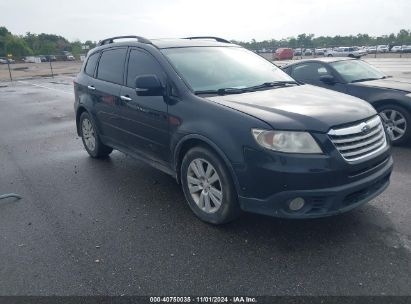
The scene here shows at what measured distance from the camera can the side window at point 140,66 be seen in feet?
14.0

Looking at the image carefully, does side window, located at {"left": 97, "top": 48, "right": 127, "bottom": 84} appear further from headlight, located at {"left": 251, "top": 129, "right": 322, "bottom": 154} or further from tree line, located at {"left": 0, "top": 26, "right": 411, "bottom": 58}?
tree line, located at {"left": 0, "top": 26, "right": 411, "bottom": 58}

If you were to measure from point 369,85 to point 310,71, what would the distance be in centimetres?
133

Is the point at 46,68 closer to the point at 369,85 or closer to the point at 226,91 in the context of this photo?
the point at 369,85

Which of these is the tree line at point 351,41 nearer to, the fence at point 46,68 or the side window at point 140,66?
the fence at point 46,68

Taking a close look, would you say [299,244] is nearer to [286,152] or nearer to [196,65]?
[286,152]

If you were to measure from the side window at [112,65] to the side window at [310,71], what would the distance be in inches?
159

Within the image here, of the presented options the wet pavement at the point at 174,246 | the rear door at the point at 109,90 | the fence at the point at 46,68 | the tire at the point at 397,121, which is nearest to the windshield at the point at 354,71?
the tire at the point at 397,121

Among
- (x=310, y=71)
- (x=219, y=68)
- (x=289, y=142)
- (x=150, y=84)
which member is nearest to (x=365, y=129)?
(x=289, y=142)

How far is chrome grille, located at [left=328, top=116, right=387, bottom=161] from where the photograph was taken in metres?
3.15

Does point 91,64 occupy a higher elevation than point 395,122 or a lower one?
higher

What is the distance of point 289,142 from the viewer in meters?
3.10

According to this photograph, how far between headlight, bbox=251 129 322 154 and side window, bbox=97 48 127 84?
2.54 meters

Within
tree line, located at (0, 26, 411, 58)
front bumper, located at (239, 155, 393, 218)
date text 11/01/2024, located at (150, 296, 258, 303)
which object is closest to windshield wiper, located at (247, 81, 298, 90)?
front bumper, located at (239, 155, 393, 218)

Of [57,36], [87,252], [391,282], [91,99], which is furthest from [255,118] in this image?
[57,36]
